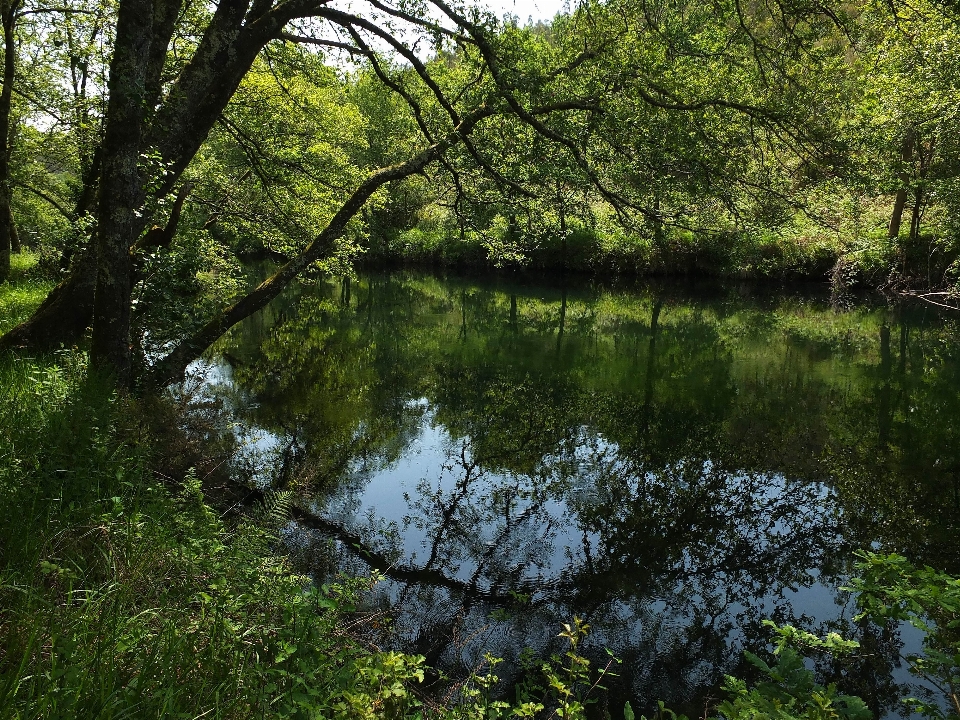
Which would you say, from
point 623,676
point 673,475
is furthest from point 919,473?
point 623,676

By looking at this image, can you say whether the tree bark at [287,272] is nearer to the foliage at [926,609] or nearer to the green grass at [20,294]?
the green grass at [20,294]

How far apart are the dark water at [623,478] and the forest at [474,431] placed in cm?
5

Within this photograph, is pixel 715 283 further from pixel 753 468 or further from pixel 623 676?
pixel 623 676

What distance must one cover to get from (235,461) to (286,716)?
19.7 feet

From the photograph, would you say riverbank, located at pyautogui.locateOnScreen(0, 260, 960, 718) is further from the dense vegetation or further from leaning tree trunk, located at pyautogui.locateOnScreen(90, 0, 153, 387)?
the dense vegetation

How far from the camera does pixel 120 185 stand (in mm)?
5000

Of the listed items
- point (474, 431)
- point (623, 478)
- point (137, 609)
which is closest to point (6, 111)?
point (474, 431)

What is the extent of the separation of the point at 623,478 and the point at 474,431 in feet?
8.93

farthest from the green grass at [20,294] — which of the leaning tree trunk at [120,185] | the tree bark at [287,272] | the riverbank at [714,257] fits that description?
the riverbank at [714,257]

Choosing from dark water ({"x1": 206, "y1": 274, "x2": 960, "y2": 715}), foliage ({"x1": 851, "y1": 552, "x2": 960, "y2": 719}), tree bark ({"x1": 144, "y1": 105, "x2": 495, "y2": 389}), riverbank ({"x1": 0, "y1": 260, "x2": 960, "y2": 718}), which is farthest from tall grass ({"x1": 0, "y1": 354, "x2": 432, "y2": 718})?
tree bark ({"x1": 144, "y1": 105, "x2": 495, "y2": 389})

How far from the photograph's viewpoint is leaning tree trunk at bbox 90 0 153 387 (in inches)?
182

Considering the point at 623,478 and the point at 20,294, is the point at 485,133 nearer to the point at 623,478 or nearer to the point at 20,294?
the point at 623,478

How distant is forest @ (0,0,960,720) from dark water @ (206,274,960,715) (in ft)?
0.17

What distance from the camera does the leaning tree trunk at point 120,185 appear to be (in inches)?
182
